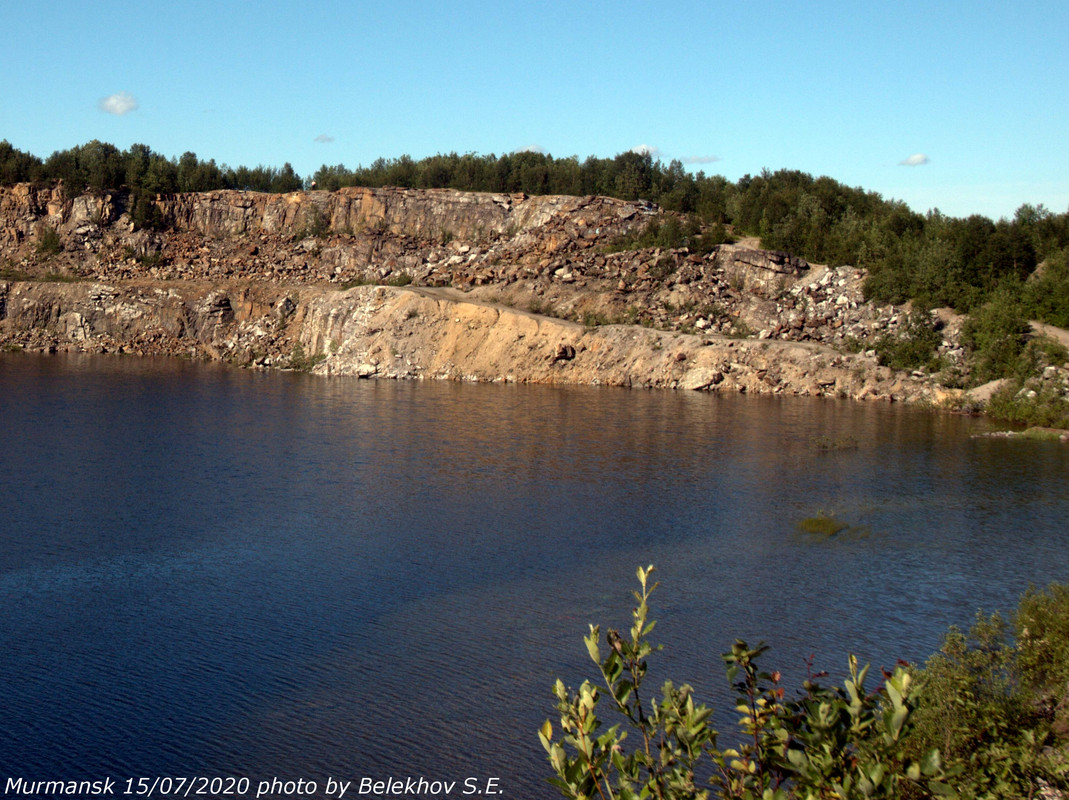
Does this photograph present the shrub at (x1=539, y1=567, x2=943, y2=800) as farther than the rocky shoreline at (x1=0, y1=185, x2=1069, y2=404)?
No

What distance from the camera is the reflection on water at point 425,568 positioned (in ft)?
34.1

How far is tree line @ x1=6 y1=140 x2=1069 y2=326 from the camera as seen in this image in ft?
159

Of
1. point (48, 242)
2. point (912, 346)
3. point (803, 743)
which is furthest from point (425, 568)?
point (48, 242)

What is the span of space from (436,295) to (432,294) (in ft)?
1.09

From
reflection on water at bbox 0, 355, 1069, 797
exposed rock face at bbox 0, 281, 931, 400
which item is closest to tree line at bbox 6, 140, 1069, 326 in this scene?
exposed rock face at bbox 0, 281, 931, 400

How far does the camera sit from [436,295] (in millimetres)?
57344

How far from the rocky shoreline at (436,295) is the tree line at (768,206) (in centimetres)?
212

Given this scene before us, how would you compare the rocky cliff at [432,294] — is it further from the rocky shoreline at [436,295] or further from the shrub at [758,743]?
the shrub at [758,743]

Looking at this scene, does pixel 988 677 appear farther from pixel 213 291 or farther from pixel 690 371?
pixel 213 291

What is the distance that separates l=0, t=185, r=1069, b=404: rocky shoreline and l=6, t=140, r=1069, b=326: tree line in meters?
2.12

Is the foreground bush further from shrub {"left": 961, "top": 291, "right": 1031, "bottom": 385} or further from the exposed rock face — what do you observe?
the exposed rock face

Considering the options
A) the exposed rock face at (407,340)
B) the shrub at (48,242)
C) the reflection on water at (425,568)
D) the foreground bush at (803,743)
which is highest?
the shrub at (48,242)

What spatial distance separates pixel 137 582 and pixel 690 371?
1453 inches

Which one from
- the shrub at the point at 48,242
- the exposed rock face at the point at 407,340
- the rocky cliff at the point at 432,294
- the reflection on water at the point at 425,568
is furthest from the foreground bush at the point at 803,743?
the shrub at the point at 48,242
